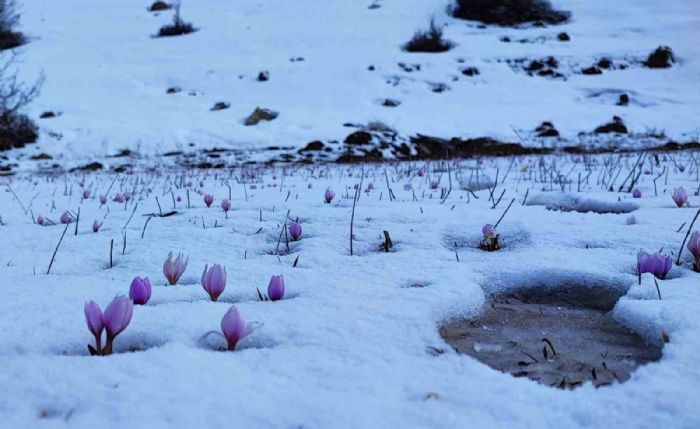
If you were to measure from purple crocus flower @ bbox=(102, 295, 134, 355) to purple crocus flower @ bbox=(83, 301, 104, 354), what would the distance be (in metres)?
0.01

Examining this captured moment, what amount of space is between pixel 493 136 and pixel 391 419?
15830mm

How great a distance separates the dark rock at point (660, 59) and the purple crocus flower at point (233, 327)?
25.4 meters

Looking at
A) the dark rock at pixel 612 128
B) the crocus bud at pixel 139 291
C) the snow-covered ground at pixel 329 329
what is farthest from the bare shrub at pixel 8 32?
the crocus bud at pixel 139 291

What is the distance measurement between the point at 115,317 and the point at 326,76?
22133 millimetres

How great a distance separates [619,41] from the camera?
24719 millimetres

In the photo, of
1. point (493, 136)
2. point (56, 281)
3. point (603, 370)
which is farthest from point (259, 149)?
point (603, 370)

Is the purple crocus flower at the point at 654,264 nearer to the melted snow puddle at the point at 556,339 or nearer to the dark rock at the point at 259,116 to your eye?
the melted snow puddle at the point at 556,339

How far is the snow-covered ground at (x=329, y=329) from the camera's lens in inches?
37.4

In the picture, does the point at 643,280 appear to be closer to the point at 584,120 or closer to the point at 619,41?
the point at 584,120

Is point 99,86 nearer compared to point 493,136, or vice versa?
point 493,136

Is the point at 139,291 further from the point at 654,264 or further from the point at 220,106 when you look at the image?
the point at 220,106

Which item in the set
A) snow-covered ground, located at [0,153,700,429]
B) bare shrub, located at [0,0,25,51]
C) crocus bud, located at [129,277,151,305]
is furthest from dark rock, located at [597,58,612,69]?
bare shrub, located at [0,0,25,51]

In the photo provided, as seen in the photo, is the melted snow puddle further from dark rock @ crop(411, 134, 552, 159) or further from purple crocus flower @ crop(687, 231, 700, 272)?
dark rock @ crop(411, 134, 552, 159)

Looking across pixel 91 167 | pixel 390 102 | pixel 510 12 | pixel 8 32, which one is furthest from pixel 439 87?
pixel 8 32
